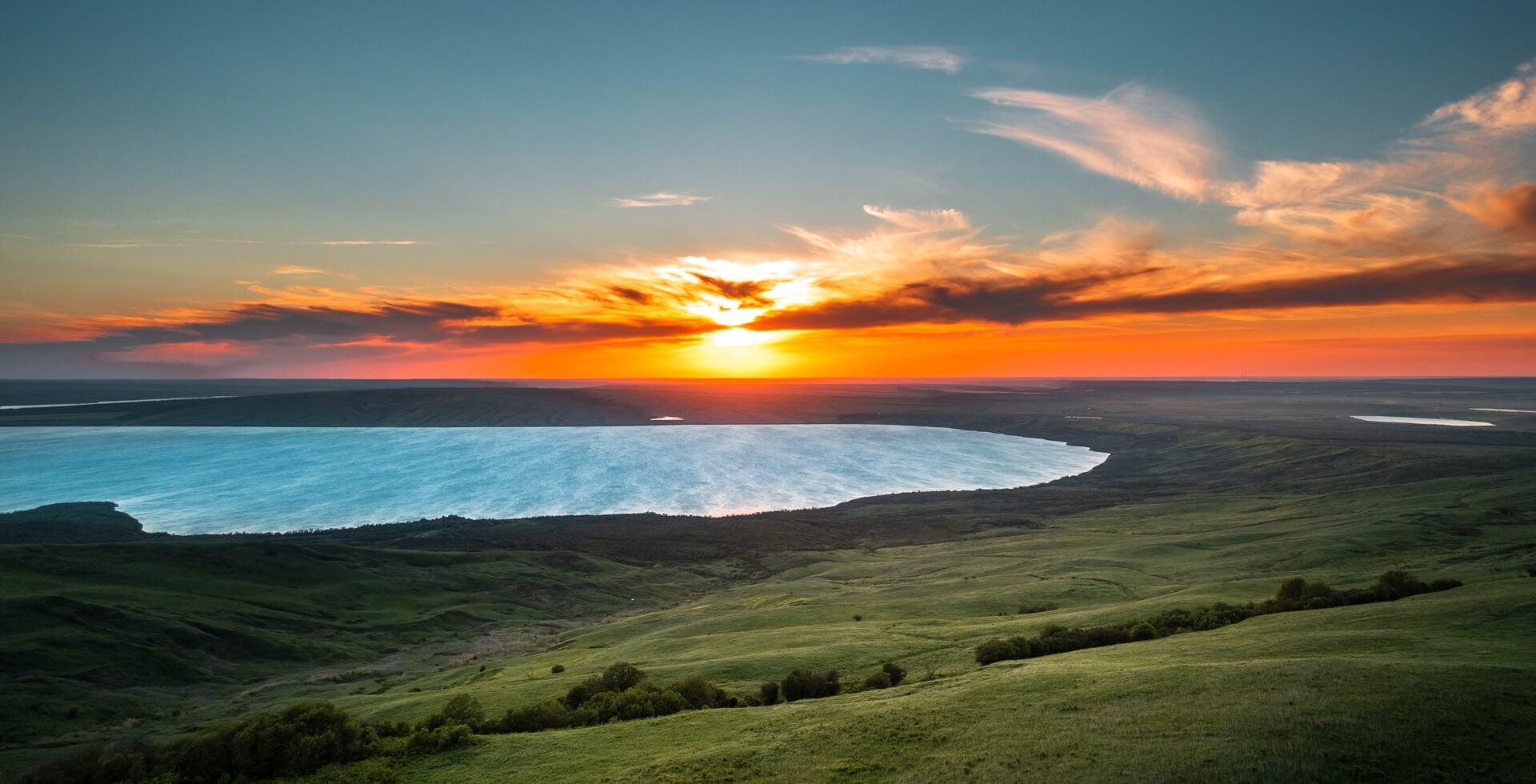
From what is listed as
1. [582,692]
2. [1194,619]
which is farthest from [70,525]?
[1194,619]

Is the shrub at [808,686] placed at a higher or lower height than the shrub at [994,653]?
lower

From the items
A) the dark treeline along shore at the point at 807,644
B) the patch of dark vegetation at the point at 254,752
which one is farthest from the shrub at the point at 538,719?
the patch of dark vegetation at the point at 254,752

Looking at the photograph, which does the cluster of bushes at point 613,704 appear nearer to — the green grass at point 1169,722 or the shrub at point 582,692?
the shrub at point 582,692

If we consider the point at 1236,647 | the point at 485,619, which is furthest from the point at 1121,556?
the point at 485,619

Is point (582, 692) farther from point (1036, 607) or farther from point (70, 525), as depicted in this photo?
→ point (70, 525)

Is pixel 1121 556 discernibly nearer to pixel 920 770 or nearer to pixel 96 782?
pixel 920 770

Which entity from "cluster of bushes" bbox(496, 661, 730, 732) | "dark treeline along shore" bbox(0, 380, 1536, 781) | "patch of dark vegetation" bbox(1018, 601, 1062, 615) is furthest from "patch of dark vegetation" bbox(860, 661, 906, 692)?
"patch of dark vegetation" bbox(1018, 601, 1062, 615)

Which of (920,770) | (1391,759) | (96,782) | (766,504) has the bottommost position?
(766,504)
